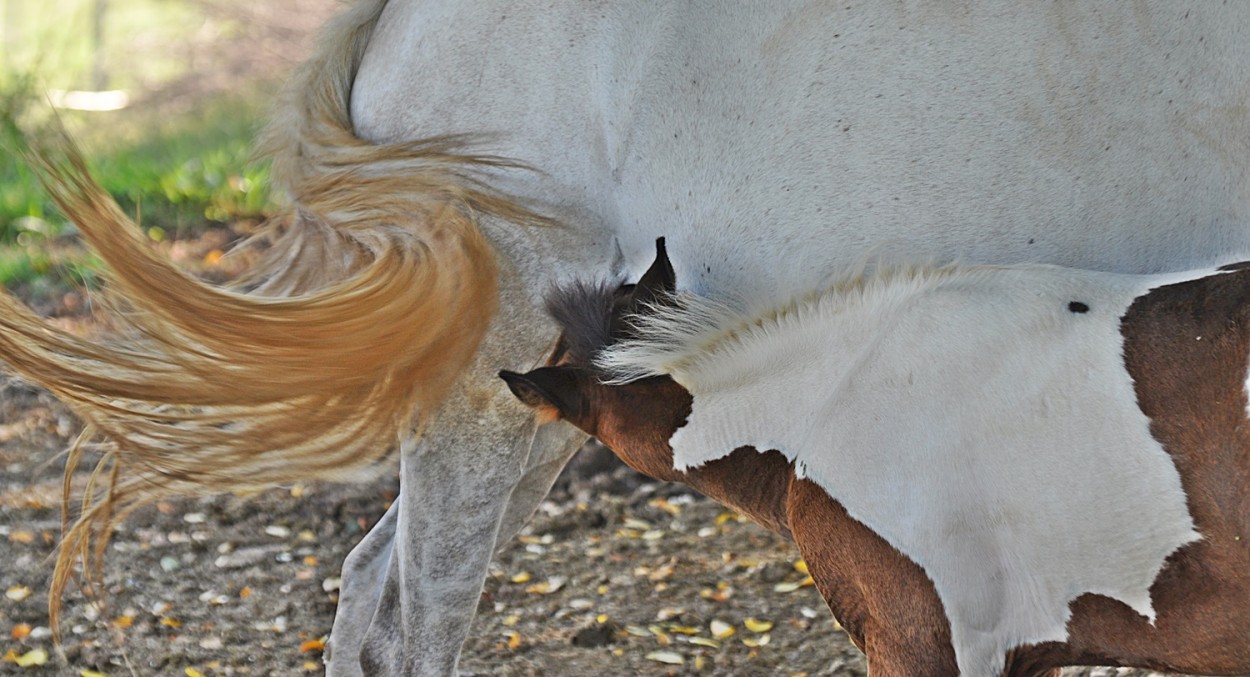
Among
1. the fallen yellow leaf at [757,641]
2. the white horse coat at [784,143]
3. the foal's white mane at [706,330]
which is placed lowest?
the fallen yellow leaf at [757,641]

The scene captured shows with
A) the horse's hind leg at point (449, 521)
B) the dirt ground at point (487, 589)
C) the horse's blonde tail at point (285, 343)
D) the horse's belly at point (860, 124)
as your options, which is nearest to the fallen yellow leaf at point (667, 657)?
the dirt ground at point (487, 589)

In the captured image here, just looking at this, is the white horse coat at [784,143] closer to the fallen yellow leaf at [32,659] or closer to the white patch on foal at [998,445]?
the white patch on foal at [998,445]

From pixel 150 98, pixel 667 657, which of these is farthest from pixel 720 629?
pixel 150 98

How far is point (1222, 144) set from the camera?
2.30 meters

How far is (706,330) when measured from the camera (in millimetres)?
2350

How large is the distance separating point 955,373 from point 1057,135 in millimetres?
559

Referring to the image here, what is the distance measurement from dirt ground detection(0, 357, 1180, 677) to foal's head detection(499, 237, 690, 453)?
1.25 m

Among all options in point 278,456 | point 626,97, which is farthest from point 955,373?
point 278,456

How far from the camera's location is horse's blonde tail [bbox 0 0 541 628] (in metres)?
2.53

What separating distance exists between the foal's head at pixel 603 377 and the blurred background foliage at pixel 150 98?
136 inches

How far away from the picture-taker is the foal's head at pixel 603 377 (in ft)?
7.88

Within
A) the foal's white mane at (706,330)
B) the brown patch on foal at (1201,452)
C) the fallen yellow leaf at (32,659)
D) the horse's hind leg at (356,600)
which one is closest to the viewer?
the brown patch on foal at (1201,452)

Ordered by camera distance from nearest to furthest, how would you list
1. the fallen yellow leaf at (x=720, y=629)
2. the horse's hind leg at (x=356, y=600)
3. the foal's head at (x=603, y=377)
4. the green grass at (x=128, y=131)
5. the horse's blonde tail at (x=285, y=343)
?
the foal's head at (x=603, y=377), the horse's blonde tail at (x=285, y=343), the horse's hind leg at (x=356, y=600), the fallen yellow leaf at (x=720, y=629), the green grass at (x=128, y=131)

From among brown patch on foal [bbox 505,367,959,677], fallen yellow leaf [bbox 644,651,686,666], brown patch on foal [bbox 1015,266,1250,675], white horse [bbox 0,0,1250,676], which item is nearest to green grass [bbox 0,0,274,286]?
white horse [bbox 0,0,1250,676]
